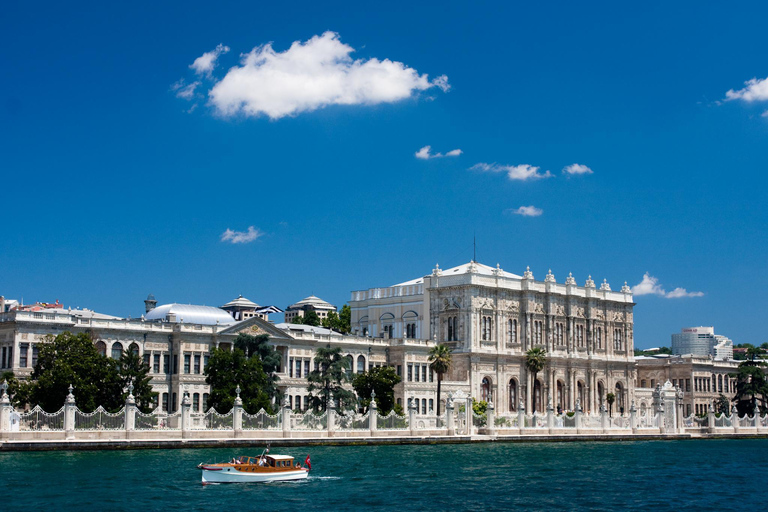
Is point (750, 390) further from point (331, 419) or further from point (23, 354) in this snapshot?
point (23, 354)

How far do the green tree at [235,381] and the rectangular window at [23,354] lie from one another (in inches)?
464

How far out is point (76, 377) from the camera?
2355 inches

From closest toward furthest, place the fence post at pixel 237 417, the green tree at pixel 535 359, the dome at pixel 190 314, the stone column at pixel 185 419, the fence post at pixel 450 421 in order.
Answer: the stone column at pixel 185 419 < the fence post at pixel 237 417 < the fence post at pixel 450 421 < the dome at pixel 190 314 < the green tree at pixel 535 359

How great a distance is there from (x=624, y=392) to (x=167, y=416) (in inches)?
2299

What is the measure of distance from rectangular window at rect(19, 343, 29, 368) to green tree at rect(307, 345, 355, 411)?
19336 millimetres

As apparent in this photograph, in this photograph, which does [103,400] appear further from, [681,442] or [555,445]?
[681,442]

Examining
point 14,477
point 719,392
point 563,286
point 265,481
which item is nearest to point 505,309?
point 563,286

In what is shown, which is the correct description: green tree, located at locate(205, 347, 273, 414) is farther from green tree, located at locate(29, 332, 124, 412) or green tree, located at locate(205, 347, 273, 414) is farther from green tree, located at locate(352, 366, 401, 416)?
green tree, located at locate(352, 366, 401, 416)

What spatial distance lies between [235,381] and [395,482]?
24.4 metres

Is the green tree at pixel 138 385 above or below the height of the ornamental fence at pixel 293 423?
above

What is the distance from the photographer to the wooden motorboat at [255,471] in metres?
43.8

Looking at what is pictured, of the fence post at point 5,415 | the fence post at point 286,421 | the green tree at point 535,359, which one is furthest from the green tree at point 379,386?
the fence post at point 5,415

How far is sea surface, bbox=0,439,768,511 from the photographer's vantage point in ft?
127

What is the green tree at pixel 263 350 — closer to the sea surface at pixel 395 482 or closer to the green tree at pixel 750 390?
the sea surface at pixel 395 482
